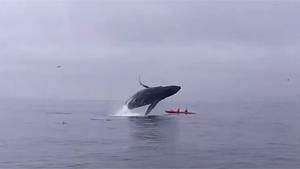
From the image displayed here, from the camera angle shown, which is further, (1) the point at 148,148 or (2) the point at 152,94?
(2) the point at 152,94

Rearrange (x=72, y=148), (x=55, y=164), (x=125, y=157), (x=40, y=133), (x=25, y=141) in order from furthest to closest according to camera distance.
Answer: (x=40, y=133)
(x=25, y=141)
(x=72, y=148)
(x=125, y=157)
(x=55, y=164)

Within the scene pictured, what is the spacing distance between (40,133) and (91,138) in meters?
14.3

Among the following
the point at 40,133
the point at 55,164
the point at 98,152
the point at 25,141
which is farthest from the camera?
the point at 40,133

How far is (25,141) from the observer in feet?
280

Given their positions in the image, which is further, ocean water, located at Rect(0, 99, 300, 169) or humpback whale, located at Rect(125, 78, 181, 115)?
humpback whale, located at Rect(125, 78, 181, 115)

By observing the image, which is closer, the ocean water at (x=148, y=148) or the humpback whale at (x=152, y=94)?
the ocean water at (x=148, y=148)

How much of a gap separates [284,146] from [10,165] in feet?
123

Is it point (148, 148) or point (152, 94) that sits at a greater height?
point (152, 94)

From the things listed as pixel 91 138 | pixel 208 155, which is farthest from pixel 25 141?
pixel 208 155

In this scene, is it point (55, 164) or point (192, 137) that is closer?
point (55, 164)

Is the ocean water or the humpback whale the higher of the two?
the humpback whale

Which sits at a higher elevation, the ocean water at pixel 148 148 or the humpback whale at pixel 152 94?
the humpback whale at pixel 152 94

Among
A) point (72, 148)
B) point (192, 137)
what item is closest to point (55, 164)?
point (72, 148)

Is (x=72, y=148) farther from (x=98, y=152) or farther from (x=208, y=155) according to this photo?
(x=208, y=155)
